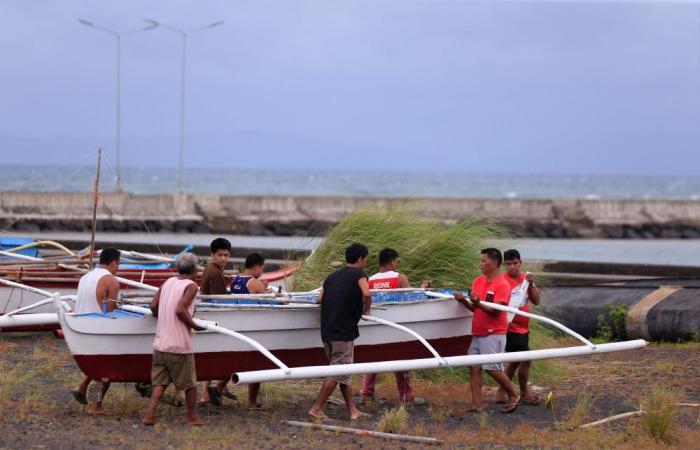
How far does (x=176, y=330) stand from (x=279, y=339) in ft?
4.52

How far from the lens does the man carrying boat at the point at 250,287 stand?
35.6 ft

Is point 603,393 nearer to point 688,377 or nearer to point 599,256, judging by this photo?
point 688,377

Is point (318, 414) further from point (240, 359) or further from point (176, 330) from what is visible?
point (176, 330)

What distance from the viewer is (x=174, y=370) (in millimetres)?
9602

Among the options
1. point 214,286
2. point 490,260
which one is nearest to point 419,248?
point 490,260

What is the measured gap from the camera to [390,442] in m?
9.54

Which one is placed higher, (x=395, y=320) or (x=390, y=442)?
(x=395, y=320)

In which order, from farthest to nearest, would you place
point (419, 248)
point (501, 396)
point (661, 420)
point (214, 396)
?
1. point (419, 248)
2. point (501, 396)
3. point (214, 396)
4. point (661, 420)

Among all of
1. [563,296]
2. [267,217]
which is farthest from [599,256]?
[563,296]

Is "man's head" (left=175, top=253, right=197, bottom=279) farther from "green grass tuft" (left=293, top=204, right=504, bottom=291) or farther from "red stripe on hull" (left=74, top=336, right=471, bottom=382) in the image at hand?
"green grass tuft" (left=293, top=204, right=504, bottom=291)

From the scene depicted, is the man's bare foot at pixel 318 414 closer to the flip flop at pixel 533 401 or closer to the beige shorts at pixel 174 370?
the beige shorts at pixel 174 370

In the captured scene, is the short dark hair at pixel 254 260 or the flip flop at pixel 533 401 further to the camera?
the flip flop at pixel 533 401

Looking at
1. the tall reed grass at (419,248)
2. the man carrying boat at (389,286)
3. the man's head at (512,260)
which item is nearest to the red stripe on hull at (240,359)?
the man carrying boat at (389,286)

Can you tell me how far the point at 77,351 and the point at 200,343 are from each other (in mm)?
1066
